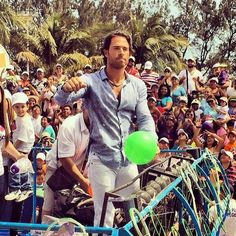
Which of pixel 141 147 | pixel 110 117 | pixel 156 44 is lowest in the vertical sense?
pixel 141 147

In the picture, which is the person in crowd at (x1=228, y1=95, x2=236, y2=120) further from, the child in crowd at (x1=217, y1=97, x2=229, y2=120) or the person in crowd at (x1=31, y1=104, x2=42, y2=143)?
the person in crowd at (x1=31, y1=104, x2=42, y2=143)

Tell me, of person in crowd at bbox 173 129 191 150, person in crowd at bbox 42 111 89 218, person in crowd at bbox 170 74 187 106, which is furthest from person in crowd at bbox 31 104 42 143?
person in crowd at bbox 42 111 89 218

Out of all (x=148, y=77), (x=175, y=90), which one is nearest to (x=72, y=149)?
(x=175, y=90)

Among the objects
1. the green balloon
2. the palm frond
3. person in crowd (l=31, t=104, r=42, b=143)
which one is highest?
the palm frond

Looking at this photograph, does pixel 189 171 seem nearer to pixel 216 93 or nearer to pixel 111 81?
pixel 111 81

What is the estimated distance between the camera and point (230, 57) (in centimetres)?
3219

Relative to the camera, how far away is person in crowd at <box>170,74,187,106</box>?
12492mm

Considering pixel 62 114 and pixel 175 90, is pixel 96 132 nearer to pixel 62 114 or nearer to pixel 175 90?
pixel 62 114

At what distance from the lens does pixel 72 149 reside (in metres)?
5.22

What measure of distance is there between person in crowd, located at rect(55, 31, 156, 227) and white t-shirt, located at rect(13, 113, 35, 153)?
2711mm

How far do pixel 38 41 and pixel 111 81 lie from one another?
20186 millimetres

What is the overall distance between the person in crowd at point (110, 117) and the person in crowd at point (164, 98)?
780 cm

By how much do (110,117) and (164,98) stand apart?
26.7 feet

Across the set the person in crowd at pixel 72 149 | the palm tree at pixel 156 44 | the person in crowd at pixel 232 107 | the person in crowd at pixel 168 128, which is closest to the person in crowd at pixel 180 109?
the person in crowd at pixel 168 128
